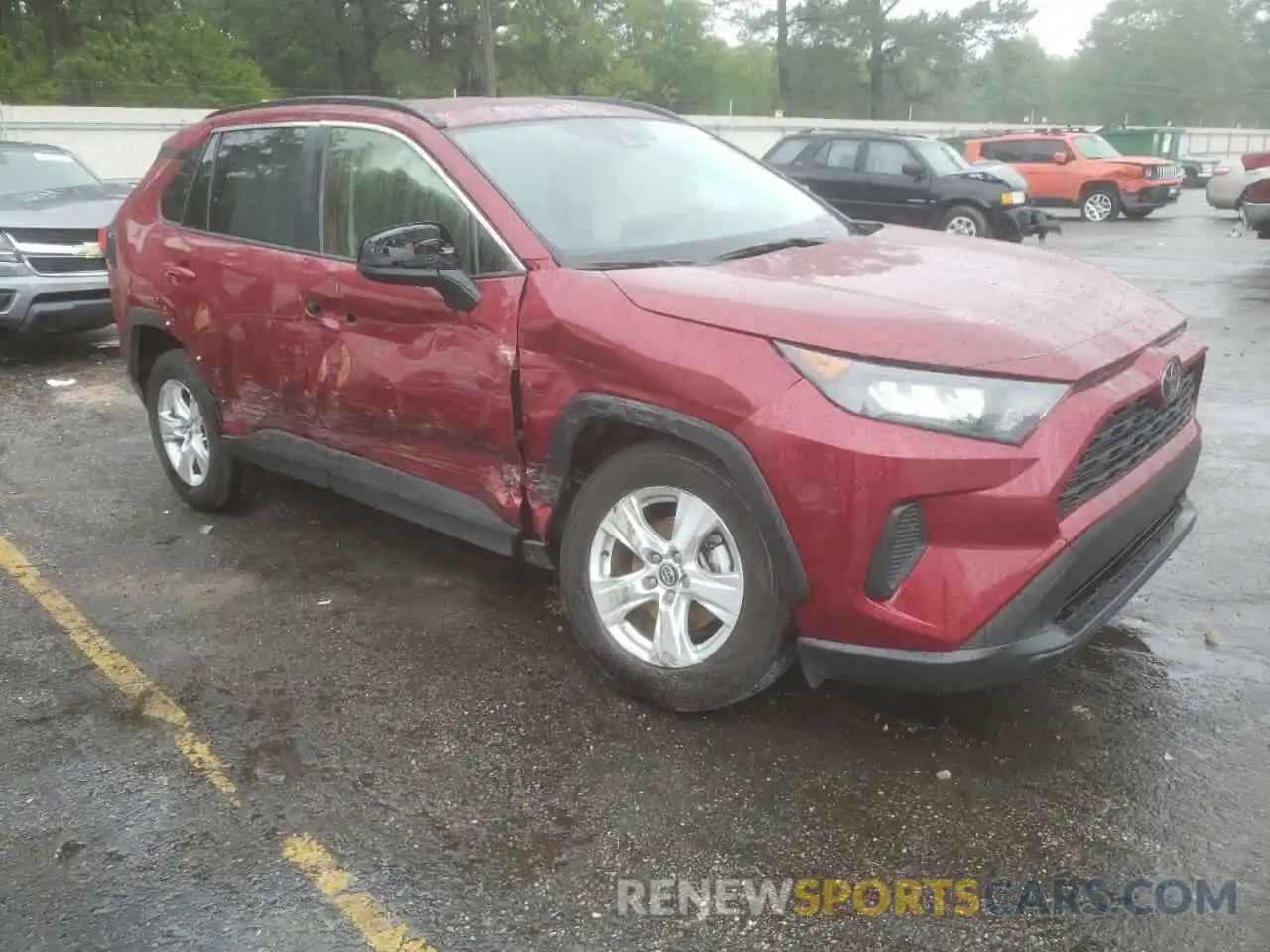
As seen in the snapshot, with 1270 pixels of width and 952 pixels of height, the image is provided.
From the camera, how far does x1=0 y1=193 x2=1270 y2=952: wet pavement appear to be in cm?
248

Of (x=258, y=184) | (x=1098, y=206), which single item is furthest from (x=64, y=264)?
(x=1098, y=206)

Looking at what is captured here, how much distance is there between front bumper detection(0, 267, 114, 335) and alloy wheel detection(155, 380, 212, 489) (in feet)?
10.8

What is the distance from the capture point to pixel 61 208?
8758 mm

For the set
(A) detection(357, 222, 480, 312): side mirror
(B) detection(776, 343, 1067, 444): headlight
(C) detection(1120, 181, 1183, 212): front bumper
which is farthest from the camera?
(C) detection(1120, 181, 1183, 212): front bumper

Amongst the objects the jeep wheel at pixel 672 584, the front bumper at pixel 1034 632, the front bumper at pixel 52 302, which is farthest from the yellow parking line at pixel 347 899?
the front bumper at pixel 52 302

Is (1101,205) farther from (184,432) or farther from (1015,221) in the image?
(184,432)

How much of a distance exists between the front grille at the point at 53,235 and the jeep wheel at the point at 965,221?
Answer: 406 inches

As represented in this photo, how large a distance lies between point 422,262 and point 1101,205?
20204 millimetres

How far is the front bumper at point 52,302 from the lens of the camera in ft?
26.6

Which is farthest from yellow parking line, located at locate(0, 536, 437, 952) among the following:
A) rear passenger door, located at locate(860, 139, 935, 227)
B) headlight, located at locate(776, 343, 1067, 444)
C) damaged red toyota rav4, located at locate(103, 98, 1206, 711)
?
rear passenger door, located at locate(860, 139, 935, 227)

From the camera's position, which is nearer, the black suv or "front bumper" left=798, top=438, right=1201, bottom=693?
"front bumper" left=798, top=438, right=1201, bottom=693

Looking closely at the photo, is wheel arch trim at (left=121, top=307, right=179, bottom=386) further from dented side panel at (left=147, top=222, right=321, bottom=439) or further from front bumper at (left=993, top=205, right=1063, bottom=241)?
front bumper at (left=993, top=205, right=1063, bottom=241)

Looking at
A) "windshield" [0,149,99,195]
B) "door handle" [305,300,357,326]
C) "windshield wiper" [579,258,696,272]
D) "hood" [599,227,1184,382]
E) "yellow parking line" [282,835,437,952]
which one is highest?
"windshield" [0,149,99,195]

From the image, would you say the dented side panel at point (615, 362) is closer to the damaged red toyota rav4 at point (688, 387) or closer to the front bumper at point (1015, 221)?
the damaged red toyota rav4 at point (688, 387)
